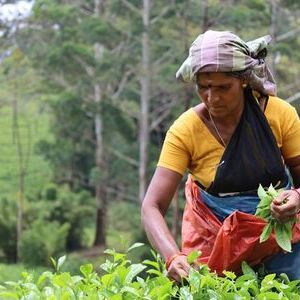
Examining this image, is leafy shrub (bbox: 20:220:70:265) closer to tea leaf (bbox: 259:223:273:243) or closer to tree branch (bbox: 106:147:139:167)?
tree branch (bbox: 106:147:139:167)

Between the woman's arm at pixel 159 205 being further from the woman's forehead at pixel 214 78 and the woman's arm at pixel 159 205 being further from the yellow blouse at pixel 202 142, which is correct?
the woman's forehead at pixel 214 78

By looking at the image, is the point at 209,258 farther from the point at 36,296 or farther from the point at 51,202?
the point at 51,202

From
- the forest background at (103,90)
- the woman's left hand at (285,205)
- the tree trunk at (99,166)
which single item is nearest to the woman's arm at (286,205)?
the woman's left hand at (285,205)

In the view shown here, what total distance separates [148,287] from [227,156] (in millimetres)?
396

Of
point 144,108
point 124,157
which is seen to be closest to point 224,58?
point 144,108

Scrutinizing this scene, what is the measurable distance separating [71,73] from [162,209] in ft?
47.4

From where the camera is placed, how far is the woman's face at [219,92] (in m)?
1.81

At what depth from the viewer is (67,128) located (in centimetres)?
1811

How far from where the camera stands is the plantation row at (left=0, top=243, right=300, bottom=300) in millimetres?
1575

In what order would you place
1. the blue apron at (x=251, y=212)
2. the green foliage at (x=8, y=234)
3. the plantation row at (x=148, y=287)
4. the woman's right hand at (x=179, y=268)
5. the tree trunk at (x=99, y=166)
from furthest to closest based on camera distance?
the green foliage at (x=8, y=234) < the tree trunk at (x=99, y=166) < the blue apron at (x=251, y=212) < the woman's right hand at (x=179, y=268) < the plantation row at (x=148, y=287)

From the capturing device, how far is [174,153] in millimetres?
1887

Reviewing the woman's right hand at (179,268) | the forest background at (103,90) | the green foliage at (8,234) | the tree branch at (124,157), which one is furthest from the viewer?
the green foliage at (8,234)

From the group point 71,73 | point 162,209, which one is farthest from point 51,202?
point 162,209

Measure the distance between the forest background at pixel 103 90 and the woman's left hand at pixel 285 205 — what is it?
11266 mm
